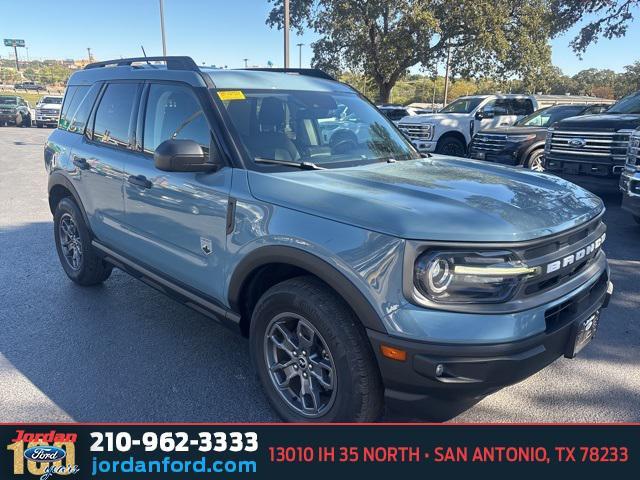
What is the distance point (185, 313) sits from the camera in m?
4.35

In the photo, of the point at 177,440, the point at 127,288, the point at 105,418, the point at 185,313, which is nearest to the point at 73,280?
the point at 127,288

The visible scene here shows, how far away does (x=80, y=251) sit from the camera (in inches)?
187

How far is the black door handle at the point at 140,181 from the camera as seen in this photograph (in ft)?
11.3

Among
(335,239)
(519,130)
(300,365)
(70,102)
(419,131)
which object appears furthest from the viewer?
(419,131)

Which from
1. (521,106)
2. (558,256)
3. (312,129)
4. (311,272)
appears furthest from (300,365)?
(521,106)

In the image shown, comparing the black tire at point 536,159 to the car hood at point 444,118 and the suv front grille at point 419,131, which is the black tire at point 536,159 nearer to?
the car hood at point 444,118

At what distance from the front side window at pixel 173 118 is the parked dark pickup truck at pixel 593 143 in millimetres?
7228

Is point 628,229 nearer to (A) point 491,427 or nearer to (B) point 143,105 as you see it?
(A) point 491,427

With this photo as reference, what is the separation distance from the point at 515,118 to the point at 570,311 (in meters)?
12.7

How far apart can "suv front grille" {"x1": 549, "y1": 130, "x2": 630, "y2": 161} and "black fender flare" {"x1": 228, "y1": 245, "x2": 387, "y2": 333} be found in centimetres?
760

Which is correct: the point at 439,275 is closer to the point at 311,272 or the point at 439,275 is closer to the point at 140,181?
the point at 311,272

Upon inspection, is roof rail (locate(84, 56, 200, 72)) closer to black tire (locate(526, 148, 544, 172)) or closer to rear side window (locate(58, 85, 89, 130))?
rear side window (locate(58, 85, 89, 130))

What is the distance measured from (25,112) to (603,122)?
3055cm

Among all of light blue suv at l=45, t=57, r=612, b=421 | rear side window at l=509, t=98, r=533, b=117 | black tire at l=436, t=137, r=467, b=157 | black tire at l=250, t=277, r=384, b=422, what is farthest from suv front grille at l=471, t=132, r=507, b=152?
black tire at l=250, t=277, r=384, b=422
